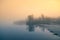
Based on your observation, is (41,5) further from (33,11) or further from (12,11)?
(12,11)

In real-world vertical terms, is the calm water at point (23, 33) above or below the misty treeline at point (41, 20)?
below

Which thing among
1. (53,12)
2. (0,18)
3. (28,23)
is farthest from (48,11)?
(0,18)

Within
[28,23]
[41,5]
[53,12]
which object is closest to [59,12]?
[53,12]

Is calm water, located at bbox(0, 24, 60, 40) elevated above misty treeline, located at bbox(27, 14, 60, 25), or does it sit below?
below

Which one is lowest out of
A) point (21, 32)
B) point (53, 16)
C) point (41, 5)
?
point (21, 32)

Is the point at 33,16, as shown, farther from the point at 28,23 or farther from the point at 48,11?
the point at 48,11

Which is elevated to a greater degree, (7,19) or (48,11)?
(48,11)

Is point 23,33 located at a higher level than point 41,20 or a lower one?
lower
